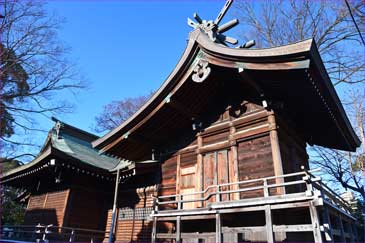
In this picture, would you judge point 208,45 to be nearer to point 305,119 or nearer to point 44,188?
point 305,119

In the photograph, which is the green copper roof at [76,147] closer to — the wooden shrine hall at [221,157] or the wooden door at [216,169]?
the wooden shrine hall at [221,157]

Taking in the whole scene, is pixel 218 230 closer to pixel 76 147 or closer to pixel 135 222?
pixel 135 222

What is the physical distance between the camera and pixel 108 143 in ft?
31.8

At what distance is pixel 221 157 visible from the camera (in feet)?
27.2

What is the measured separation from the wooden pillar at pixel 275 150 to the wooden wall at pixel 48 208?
8502 millimetres

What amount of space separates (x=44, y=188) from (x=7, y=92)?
766cm

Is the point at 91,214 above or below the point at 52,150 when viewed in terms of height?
below

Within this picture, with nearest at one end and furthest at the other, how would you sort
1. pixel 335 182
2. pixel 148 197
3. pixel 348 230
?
pixel 348 230 < pixel 148 197 < pixel 335 182

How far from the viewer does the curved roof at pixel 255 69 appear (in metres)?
5.97

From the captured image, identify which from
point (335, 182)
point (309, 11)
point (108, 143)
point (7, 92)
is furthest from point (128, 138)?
point (335, 182)

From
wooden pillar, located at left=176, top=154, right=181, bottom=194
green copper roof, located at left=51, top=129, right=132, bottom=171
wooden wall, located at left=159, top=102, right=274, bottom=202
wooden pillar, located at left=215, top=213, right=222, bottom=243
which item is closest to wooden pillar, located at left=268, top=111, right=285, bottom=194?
wooden wall, located at left=159, top=102, right=274, bottom=202

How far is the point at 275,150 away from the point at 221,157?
1.85 meters

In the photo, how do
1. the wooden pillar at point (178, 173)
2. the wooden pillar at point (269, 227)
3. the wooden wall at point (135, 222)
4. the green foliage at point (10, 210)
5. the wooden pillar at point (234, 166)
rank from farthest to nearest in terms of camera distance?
the green foliage at point (10, 210) → the wooden wall at point (135, 222) → the wooden pillar at point (178, 173) → the wooden pillar at point (234, 166) → the wooden pillar at point (269, 227)

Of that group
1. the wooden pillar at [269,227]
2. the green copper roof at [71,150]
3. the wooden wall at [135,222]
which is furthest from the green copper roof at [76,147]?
the wooden pillar at [269,227]
